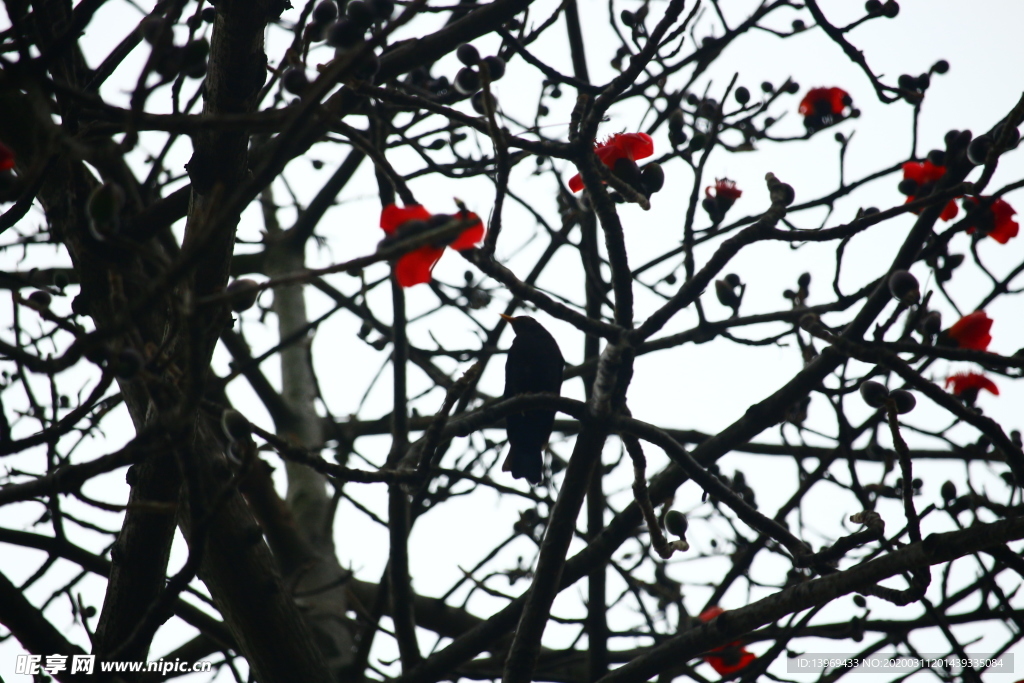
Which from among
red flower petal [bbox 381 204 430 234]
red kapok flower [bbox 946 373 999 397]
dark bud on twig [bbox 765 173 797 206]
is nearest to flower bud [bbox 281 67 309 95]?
A: red flower petal [bbox 381 204 430 234]

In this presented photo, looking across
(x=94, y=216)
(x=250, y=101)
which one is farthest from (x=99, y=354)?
(x=250, y=101)

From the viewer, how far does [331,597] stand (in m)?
4.27

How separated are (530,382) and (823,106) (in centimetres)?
198

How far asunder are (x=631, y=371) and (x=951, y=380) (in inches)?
51.1

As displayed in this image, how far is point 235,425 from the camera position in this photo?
1.57m

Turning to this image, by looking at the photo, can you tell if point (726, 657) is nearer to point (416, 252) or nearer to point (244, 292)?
point (416, 252)

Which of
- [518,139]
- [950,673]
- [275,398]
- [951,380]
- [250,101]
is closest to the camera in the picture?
[518,139]

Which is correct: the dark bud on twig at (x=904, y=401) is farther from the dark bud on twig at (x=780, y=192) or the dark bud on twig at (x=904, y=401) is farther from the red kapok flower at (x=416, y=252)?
the red kapok flower at (x=416, y=252)

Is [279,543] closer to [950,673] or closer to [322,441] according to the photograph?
[322,441]

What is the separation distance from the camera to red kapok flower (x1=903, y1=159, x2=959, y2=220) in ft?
8.47

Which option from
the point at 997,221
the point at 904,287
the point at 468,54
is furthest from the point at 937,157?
the point at 468,54

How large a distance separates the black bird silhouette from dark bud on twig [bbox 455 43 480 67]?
78.3 inches

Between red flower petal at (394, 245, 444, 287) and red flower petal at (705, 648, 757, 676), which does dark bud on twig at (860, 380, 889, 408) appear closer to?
red flower petal at (394, 245, 444, 287)

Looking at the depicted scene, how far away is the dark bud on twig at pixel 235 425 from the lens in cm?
154
